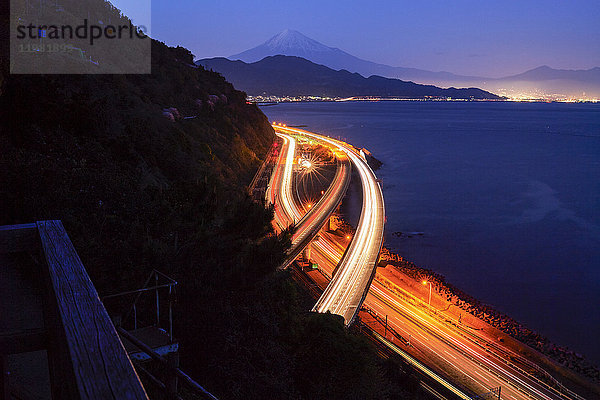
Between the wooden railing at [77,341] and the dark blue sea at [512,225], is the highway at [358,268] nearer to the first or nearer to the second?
the dark blue sea at [512,225]

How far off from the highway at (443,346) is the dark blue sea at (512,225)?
4152 millimetres

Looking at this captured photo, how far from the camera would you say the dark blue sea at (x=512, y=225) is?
20.7 meters


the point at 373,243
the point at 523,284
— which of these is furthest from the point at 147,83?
the point at 523,284

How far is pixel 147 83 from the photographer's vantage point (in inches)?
1023

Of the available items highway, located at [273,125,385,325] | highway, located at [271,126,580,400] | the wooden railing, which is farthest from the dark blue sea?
the wooden railing

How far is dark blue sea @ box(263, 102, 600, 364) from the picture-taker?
815 inches

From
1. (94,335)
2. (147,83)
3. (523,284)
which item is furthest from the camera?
(147,83)

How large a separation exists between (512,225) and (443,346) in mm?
18149

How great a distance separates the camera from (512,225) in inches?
1213

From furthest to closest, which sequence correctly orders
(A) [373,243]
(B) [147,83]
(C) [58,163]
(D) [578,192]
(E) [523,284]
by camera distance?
(D) [578,192]
(B) [147,83]
(E) [523,284]
(A) [373,243]
(C) [58,163]

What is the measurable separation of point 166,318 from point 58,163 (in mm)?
4359

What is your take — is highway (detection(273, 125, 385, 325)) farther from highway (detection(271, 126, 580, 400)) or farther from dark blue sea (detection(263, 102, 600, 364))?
dark blue sea (detection(263, 102, 600, 364))

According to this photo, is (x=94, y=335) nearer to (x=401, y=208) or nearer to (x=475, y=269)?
(x=475, y=269)

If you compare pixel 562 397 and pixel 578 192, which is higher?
pixel 578 192
